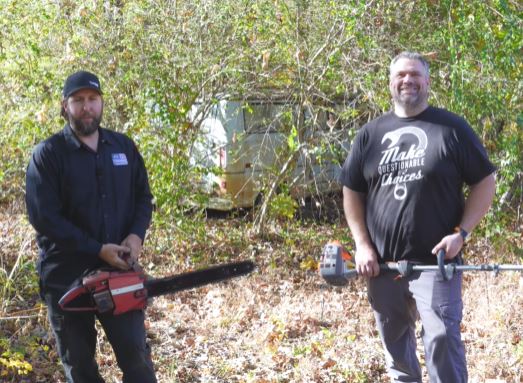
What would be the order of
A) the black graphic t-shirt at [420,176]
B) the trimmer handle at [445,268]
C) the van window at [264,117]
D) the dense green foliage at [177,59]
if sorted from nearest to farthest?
the trimmer handle at [445,268], the black graphic t-shirt at [420,176], the dense green foliage at [177,59], the van window at [264,117]

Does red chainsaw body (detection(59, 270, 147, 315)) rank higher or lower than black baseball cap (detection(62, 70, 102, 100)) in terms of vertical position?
lower

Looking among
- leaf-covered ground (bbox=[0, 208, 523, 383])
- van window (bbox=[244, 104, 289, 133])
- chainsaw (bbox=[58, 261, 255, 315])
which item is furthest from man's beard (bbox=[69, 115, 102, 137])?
van window (bbox=[244, 104, 289, 133])

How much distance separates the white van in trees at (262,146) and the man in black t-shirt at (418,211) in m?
4.03

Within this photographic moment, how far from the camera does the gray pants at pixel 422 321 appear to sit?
3.92 m

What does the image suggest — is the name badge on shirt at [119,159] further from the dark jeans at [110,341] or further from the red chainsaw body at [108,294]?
the dark jeans at [110,341]

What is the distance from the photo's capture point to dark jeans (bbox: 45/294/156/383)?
415cm

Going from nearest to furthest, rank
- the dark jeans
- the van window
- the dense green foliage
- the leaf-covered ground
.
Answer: the dark jeans, the leaf-covered ground, the dense green foliage, the van window

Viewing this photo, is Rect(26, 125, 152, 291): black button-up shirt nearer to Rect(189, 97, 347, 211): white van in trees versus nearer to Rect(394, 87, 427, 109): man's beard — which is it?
Rect(394, 87, 427, 109): man's beard

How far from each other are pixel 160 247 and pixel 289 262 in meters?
1.61

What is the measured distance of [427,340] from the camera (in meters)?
3.99

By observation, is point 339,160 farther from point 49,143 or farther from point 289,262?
point 49,143

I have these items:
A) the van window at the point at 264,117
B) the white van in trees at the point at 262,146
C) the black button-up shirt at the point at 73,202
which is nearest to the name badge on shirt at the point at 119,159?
the black button-up shirt at the point at 73,202

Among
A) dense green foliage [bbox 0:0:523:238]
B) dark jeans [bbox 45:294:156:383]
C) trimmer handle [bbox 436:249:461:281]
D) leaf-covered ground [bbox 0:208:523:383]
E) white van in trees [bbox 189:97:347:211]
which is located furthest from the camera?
white van in trees [bbox 189:97:347:211]

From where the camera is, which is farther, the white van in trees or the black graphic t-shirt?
the white van in trees
